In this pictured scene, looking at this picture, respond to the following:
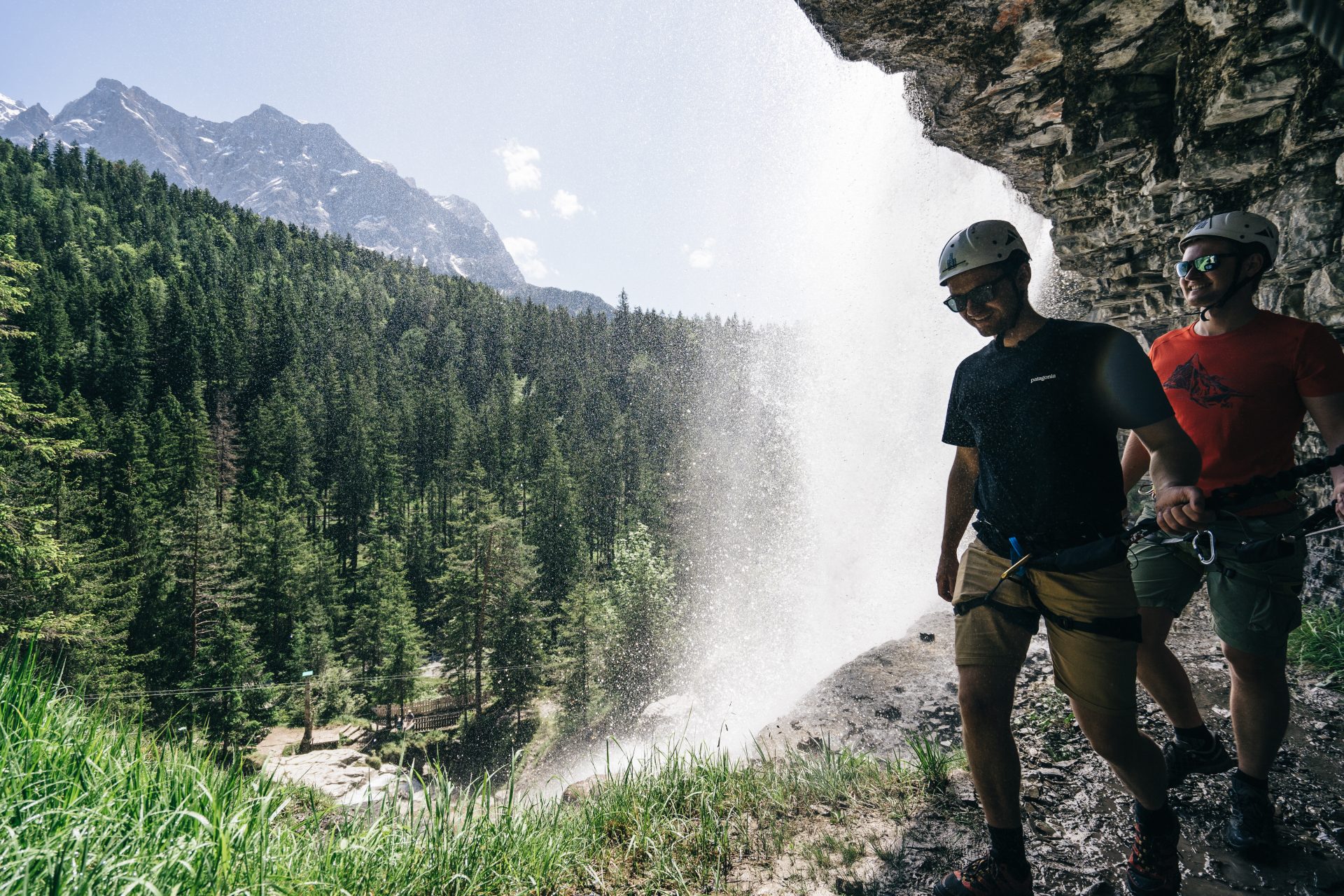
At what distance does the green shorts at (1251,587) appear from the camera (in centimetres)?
231

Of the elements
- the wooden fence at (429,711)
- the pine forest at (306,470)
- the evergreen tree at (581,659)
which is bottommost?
the wooden fence at (429,711)

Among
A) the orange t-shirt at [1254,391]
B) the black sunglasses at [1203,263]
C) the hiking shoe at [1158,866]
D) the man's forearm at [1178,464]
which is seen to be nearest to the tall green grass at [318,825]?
the hiking shoe at [1158,866]

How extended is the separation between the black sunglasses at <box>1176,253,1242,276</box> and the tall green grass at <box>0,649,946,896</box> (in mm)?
2914

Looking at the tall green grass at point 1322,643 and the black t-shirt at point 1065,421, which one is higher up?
the black t-shirt at point 1065,421

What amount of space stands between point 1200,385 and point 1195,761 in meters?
1.83

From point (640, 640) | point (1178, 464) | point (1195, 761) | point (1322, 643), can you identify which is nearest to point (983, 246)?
point (1178, 464)

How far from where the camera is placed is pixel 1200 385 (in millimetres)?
2562

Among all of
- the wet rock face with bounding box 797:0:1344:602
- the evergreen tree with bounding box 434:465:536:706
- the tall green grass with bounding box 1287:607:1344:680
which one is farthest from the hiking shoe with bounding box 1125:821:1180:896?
the evergreen tree with bounding box 434:465:536:706

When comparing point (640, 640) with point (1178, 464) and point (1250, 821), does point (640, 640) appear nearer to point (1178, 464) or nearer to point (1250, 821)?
point (1250, 821)

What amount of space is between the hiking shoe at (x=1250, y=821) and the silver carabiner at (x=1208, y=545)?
106 centimetres

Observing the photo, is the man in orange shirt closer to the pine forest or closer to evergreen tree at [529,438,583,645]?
the pine forest

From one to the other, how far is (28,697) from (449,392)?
83.3 meters

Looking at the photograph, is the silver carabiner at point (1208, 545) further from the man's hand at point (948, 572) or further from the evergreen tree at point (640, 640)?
→ the evergreen tree at point (640, 640)

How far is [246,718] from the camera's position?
3186 cm
